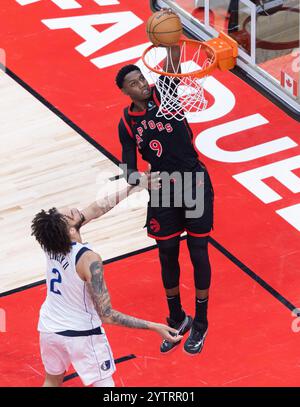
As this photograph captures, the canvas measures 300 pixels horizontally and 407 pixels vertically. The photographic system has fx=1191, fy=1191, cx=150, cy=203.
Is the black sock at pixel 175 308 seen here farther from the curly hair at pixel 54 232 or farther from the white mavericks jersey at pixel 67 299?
the curly hair at pixel 54 232

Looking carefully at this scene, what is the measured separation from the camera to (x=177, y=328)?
908 cm

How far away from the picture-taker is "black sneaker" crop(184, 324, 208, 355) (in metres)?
8.92

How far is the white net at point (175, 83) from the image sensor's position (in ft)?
27.6

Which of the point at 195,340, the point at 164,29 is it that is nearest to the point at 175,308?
the point at 195,340

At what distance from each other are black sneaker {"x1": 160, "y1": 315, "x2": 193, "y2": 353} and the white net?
1599mm

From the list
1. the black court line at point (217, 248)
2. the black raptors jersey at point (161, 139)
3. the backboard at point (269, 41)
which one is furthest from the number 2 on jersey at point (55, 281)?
the backboard at point (269, 41)

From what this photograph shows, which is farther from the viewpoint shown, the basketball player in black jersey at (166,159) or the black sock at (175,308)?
the black sock at (175,308)

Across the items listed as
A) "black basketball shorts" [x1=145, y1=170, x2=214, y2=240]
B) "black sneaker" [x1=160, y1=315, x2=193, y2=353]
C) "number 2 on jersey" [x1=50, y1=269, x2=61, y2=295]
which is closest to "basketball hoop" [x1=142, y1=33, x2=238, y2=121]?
"black basketball shorts" [x1=145, y1=170, x2=214, y2=240]

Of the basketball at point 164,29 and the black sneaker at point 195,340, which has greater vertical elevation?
the basketball at point 164,29

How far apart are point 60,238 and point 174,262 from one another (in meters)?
1.48

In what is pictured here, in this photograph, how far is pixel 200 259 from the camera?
28.3 ft

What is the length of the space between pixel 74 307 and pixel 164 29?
2259 millimetres

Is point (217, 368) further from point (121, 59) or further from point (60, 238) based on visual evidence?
point (121, 59)

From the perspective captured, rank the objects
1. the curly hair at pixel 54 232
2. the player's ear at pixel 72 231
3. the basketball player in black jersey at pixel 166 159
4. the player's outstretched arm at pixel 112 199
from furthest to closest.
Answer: the basketball player in black jersey at pixel 166 159
the player's outstretched arm at pixel 112 199
the player's ear at pixel 72 231
the curly hair at pixel 54 232
